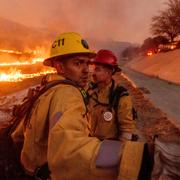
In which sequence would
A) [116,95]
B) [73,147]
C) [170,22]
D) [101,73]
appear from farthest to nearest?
[170,22]
[101,73]
[116,95]
[73,147]

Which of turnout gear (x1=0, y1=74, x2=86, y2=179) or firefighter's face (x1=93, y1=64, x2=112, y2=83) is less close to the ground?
firefighter's face (x1=93, y1=64, x2=112, y2=83)

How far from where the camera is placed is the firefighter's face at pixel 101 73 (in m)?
4.71

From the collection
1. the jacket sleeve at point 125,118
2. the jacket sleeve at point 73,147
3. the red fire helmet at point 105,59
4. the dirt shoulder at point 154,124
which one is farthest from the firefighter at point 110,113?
the dirt shoulder at point 154,124

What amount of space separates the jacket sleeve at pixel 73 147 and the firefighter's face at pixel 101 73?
9.16ft

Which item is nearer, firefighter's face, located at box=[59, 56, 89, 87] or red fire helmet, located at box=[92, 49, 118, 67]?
firefighter's face, located at box=[59, 56, 89, 87]

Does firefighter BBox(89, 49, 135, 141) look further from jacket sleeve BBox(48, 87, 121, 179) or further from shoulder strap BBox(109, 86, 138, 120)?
jacket sleeve BBox(48, 87, 121, 179)

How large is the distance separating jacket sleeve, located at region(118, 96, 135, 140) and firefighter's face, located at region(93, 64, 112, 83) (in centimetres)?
48

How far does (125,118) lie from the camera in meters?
4.33

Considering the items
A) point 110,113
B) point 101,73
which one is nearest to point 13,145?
point 110,113

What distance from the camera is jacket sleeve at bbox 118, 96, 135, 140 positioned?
4340 millimetres

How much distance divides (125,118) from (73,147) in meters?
2.72

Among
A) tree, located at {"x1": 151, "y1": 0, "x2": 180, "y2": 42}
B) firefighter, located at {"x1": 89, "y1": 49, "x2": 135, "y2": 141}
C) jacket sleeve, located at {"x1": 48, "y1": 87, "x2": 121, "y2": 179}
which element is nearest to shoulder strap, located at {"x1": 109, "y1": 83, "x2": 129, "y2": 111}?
firefighter, located at {"x1": 89, "y1": 49, "x2": 135, "y2": 141}

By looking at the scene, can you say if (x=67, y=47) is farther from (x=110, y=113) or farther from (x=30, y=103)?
(x=110, y=113)

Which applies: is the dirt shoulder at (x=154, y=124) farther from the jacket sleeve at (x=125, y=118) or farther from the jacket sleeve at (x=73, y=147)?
the jacket sleeve at (x=73, y=147)
